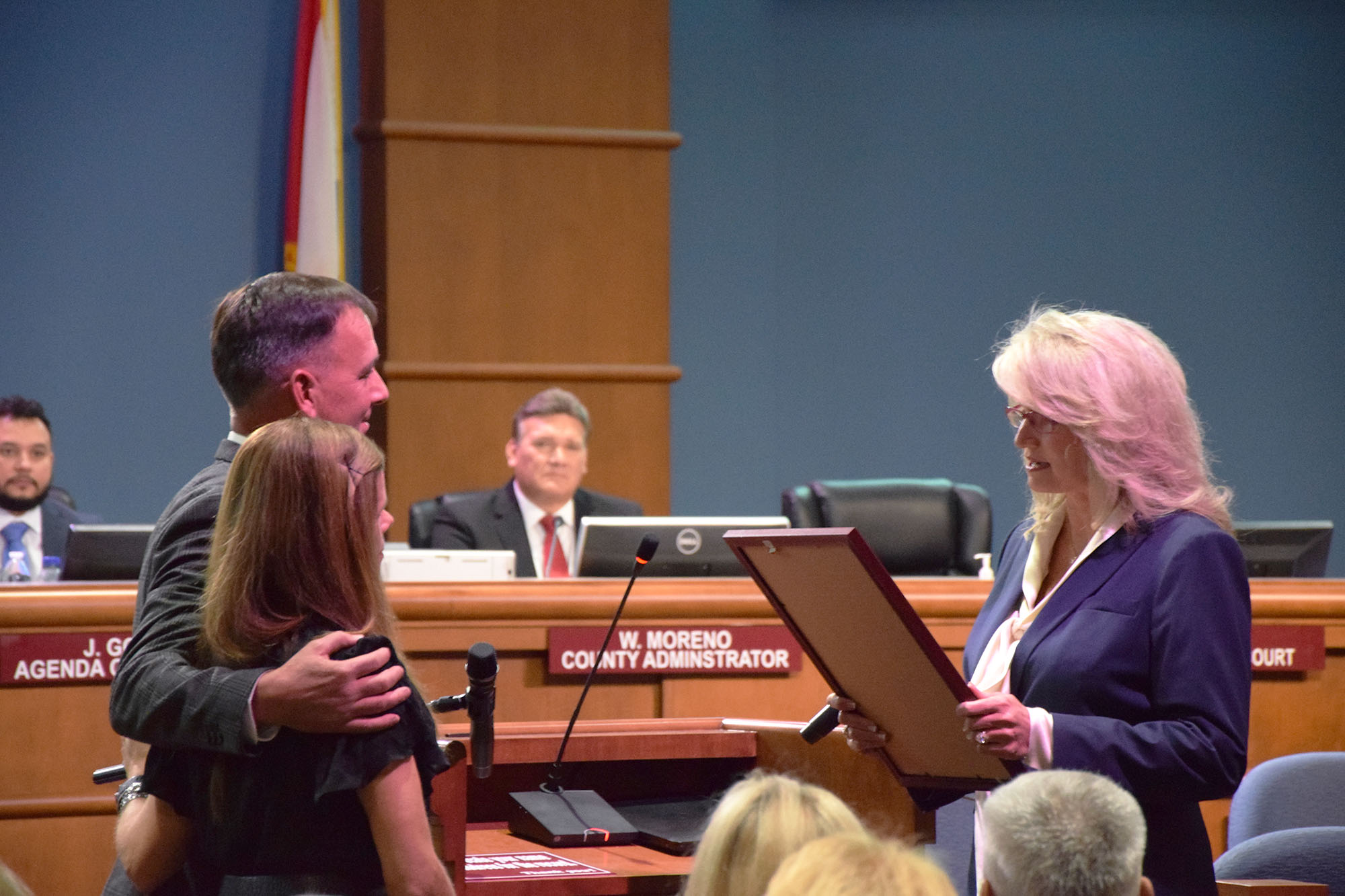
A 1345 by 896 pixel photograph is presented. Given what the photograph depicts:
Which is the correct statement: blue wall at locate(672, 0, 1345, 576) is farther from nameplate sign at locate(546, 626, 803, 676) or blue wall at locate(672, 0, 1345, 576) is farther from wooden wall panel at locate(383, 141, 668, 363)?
nameplate sign at locate(546, 626, 803, 676)

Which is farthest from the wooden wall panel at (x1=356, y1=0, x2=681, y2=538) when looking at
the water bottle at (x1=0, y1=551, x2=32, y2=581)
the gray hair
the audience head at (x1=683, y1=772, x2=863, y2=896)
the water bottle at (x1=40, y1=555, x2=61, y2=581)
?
the audience head at (x1=683, y1=772, x2=863, y2=896)

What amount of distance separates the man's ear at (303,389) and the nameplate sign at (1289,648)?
2.33m

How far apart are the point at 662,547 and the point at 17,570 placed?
2.05 meters

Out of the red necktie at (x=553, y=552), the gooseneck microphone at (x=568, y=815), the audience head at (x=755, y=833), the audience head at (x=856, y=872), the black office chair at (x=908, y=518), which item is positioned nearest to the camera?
the audience head at (x=856, y=872)

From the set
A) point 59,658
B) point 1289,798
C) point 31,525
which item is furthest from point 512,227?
point 1289,798

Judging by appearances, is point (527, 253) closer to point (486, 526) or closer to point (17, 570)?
point (486, 526)

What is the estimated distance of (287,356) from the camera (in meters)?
2.04

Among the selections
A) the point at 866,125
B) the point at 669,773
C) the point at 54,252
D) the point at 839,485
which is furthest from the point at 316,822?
the point at 866,125

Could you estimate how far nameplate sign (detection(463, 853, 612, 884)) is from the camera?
2.10 m

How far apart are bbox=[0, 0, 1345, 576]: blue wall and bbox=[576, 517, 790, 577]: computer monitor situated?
113 inches

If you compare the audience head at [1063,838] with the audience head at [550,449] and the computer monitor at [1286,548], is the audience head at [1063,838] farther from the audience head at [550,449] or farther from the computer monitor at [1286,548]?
the audience head at [550,449]

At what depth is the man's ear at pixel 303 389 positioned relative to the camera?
6.68 feet

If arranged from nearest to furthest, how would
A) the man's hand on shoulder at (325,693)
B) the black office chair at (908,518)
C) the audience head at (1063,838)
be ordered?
1. the audience head at (1063,838)
2. the man's hand on shoulder at (325,693)
3. the black office chair at (908,518)

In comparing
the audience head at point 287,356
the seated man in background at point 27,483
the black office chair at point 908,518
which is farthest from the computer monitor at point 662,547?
the seated man in background at point 27,483
